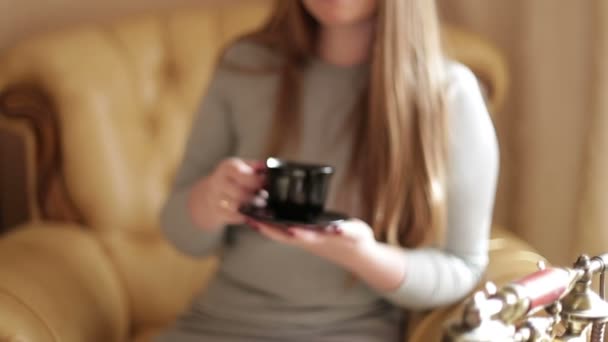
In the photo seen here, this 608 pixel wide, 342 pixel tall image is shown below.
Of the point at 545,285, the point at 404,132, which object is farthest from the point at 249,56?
the point at 545,285

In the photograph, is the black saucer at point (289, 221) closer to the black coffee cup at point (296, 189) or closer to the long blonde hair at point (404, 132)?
the black coffee cup at point (296, 189)

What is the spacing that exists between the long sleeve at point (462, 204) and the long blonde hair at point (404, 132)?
2 cm

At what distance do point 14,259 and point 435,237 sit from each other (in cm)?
64

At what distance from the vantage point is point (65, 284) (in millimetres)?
1242

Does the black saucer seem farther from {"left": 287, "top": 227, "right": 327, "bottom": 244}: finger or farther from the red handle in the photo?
the red handle

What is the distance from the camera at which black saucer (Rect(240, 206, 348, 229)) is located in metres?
0.90


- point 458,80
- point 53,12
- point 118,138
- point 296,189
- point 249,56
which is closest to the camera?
point 296,189

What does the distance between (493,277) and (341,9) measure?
427 millimetres

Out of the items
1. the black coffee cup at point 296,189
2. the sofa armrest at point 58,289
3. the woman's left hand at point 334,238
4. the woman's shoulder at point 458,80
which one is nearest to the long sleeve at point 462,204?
the woman's shoulder at point 458,80

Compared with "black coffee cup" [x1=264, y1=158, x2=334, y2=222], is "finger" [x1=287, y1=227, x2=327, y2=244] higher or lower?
lower

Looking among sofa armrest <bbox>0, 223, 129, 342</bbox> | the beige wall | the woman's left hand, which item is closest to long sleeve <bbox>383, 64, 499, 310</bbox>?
the woman's left hand

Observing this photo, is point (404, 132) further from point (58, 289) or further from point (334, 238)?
point (58, 289)

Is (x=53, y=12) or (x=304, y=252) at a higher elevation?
(x=53, y=12)

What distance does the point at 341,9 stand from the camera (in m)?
1.06
